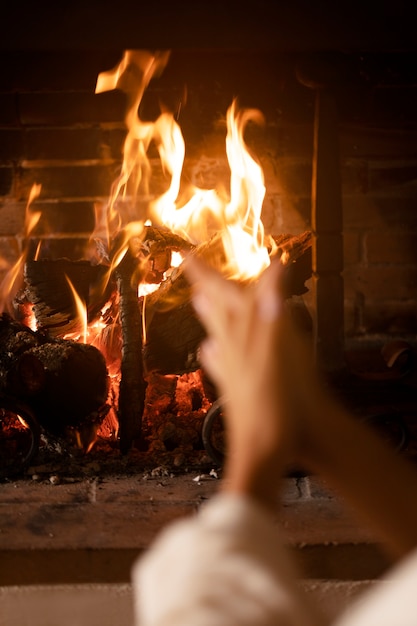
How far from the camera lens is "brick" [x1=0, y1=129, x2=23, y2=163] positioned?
7.05 ft

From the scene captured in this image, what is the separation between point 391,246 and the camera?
220 cm

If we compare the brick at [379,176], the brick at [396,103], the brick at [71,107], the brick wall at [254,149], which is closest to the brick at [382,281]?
the brick wall at [254,149]

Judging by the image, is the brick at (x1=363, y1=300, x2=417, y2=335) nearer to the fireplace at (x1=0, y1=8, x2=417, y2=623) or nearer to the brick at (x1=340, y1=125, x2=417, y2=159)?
the fireplace at (x1=0, y1=8, x2=417, y2=623)

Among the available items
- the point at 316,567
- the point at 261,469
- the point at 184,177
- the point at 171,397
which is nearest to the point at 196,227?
the point at 184,177

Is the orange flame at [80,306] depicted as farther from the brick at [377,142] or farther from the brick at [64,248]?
the brick at [377,142]

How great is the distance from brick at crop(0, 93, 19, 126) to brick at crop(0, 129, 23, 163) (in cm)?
3

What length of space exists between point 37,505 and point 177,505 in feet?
0.98

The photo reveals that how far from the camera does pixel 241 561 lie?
0.50 m

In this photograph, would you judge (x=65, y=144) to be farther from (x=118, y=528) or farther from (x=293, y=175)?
(x=118, y=528)

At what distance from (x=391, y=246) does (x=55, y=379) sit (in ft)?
3.81

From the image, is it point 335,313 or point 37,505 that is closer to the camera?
point 37,505

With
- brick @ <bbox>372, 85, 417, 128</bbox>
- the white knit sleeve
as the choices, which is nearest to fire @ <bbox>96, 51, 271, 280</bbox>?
brick @ <bbox>372, 85, 417, 128</bbox>

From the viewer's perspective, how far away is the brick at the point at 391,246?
219 cm

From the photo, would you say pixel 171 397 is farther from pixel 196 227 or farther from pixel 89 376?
pixel 196 227
